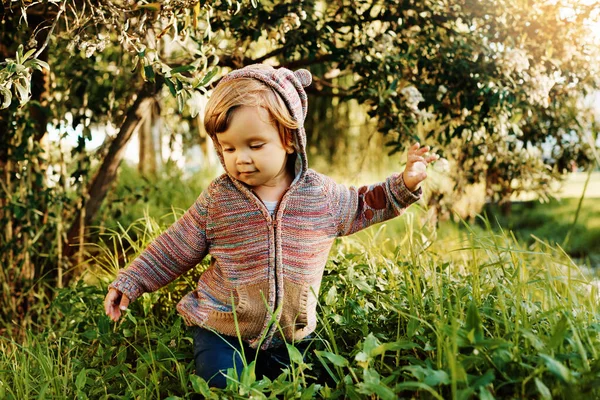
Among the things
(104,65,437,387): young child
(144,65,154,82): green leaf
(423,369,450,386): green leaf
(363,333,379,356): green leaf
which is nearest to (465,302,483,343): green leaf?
(423,369,450,386): green leaf

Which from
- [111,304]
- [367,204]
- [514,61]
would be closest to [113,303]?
[111,304]

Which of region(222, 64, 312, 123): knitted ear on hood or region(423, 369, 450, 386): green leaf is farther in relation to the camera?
region(222, 64, 312, 123): knitted ear on hood

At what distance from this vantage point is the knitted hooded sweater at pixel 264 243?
6.64 ft

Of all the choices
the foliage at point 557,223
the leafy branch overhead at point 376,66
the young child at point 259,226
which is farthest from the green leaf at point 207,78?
the foliage at point 557,223

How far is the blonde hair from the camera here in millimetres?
1910

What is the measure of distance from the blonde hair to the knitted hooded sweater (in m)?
0.03

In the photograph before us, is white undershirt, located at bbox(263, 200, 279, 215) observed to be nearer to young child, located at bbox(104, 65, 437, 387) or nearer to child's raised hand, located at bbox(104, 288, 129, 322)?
young child, located at bbox(104, 65, 437, 387)

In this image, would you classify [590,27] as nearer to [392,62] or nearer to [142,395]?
[392,62]

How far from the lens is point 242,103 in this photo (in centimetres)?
191

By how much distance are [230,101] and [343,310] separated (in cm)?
87

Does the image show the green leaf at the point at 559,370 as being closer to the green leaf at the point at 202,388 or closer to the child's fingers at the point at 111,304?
the green leaf at the point at 202,388

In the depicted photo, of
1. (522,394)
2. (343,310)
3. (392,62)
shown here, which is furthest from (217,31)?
(522,394)

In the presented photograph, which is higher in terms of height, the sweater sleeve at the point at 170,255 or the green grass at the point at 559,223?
the sweater sleeve at the point at 170,255

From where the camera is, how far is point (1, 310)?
3188 millimetres
